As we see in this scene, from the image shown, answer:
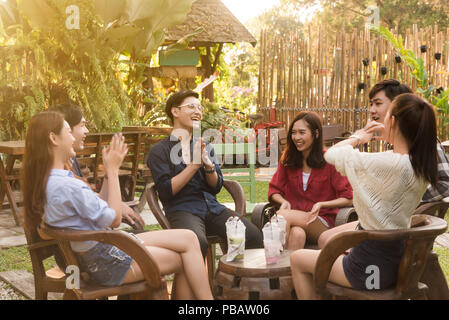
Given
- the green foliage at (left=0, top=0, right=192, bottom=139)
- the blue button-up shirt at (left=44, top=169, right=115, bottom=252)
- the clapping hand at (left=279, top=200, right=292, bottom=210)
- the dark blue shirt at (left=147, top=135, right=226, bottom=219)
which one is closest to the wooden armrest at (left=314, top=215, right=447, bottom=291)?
the blue button-up shirt at (left=44, top=169, right=115, bottom=252)

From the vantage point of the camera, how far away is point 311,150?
4000 mm

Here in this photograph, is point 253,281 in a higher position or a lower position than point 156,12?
lower

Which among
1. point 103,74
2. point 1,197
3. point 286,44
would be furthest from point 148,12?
point 1,197

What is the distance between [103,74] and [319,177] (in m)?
5.78

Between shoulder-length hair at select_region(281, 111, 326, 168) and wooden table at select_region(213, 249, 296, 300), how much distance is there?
3.72ft

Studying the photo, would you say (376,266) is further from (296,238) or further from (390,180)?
(296,238)

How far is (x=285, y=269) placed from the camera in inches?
115

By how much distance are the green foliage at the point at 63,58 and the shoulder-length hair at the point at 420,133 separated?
255 inches

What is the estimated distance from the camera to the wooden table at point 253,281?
2.86m

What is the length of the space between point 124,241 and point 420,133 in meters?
1.49

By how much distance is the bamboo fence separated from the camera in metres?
9.73

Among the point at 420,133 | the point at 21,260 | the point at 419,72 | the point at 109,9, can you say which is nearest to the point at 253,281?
the point at 420,133

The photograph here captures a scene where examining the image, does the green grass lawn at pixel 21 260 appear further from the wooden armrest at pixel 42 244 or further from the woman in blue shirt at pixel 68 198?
the woman in blue shirt at pixel 68 198
